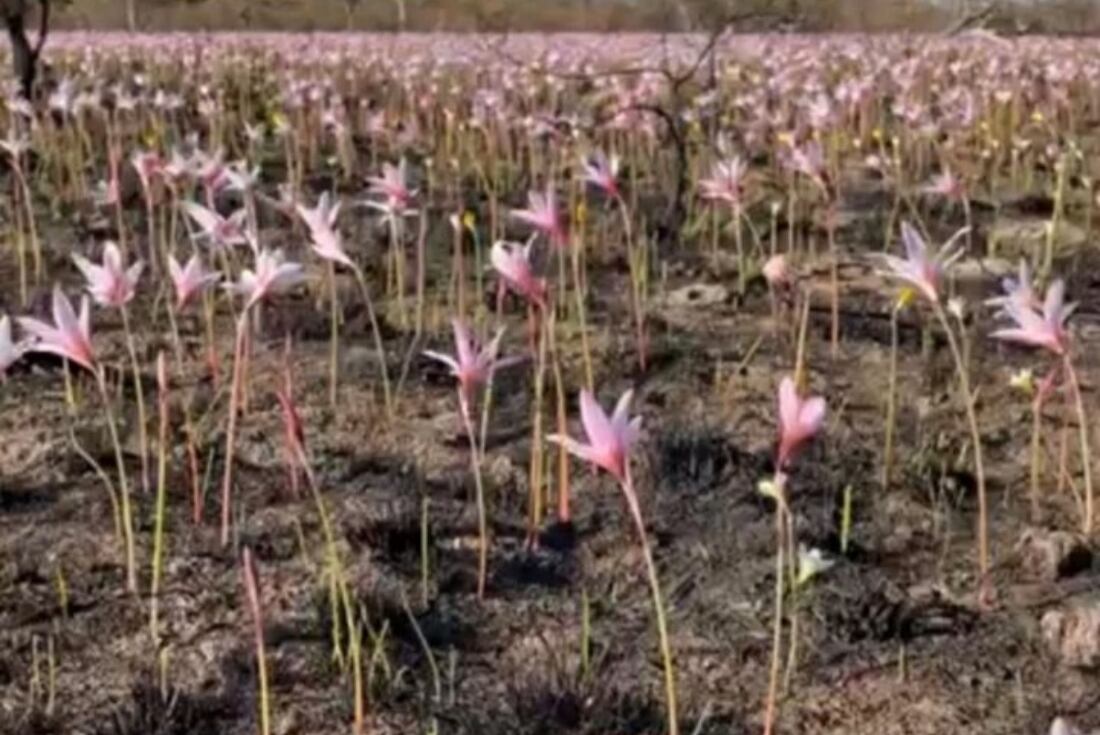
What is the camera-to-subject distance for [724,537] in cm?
397

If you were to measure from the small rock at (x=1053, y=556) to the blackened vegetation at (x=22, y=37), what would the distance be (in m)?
6.80

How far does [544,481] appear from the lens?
13.9 feet

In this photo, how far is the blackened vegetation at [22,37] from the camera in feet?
31.1

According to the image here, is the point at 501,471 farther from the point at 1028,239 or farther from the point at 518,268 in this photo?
the point at 1028,239

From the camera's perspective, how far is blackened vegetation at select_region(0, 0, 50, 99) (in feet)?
31.1

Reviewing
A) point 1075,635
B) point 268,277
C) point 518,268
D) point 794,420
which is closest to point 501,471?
point 518,268

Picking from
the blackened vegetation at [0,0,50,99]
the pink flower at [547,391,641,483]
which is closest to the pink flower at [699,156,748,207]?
the pink flower at [547,391,641,483]

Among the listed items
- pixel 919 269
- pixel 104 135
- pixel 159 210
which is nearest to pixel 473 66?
pixel 104 135

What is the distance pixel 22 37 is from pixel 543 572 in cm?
696

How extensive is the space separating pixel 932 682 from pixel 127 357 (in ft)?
9.53

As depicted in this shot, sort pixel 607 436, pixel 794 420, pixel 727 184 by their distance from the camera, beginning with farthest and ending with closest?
1. pixel 727 184
2. pixel 794 420
3. pixel 607 436

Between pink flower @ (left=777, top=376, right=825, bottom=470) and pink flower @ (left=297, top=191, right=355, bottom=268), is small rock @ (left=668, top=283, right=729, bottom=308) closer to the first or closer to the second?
pink flower @ (left=297, top=191, right=355, bottom=268)

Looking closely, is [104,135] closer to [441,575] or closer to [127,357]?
[127,357]

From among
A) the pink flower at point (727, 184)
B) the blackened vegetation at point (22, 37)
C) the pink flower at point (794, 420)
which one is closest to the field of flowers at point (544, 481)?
the pink flower at point (794, 420)
